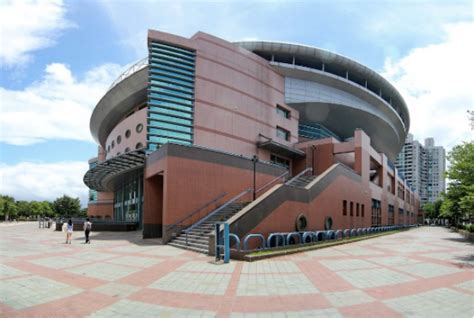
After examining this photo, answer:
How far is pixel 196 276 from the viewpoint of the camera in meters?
9.05

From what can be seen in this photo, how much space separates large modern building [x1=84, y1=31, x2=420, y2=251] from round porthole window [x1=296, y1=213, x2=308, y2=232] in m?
0.06

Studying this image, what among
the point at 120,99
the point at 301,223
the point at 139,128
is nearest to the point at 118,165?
the point at 139,128

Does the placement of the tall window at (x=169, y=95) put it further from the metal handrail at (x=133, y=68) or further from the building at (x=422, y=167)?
the building at (x=422, y=167)

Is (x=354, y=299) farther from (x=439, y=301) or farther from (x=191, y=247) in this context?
(x=191, y=247)

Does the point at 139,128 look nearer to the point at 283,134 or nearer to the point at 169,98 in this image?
the point at 169,98

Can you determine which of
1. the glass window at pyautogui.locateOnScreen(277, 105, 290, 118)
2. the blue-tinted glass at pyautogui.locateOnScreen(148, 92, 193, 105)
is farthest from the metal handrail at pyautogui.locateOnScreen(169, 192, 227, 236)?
Answer: the glass window at pyautogui.locateOnScreen(277, 105, 290, 118)

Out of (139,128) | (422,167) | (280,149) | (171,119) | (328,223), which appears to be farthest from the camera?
(422,167)

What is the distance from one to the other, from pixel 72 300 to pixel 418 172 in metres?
143

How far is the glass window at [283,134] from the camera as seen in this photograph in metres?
35.9

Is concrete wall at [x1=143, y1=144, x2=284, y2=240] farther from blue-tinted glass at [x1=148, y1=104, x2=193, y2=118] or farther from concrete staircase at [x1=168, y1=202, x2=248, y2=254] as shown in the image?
blue-tinted glass at [x1=148, y1=104, x2=193, y2=118]

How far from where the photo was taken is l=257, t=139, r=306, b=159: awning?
32125mm

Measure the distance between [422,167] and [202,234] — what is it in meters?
140

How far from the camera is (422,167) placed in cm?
13038

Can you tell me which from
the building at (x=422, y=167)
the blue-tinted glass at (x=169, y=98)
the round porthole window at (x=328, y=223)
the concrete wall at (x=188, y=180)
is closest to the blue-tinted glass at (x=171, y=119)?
the blue-tinted glass at (x=169, y=98)
